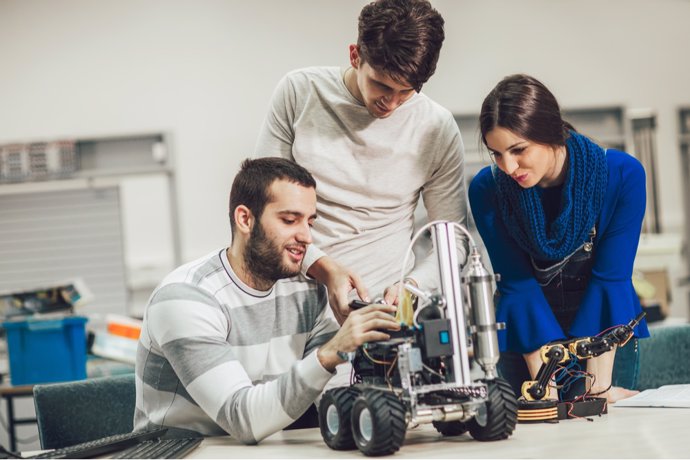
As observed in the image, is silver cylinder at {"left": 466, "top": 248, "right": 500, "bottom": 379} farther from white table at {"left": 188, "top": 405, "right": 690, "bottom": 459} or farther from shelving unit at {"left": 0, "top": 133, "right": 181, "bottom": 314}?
shelving unit at {"left": 0, "top": 133, "right": 181, "bottom": 314}

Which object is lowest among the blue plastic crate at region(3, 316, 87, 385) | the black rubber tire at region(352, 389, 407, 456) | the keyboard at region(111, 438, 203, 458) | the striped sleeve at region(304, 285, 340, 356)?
the blue plastic crate at region(3, 316, 87, 385)

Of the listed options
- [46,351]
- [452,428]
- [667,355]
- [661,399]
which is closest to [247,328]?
[452,428]

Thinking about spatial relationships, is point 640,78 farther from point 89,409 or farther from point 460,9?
point 89,409

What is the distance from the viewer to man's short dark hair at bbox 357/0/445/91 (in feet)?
5.52

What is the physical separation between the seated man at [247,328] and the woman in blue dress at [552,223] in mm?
412

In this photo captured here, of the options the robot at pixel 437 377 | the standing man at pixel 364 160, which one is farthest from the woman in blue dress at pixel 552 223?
the robot at pixel 437 377

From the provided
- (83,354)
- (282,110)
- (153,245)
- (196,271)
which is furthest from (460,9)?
(196,271)

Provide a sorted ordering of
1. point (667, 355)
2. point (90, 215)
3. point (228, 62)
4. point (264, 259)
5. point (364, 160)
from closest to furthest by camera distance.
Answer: point (264, 259)
point (364, 160)
point (667, 355)
point (90, 215)
point (228, 62)

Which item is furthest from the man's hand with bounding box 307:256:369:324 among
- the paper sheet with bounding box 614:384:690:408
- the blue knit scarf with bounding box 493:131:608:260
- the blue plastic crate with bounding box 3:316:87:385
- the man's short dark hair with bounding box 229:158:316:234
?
the blue plastic crate with bounding box 3:316:87:385

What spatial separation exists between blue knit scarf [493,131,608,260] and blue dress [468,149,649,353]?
0.04 metres

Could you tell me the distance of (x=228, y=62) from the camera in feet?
21.3

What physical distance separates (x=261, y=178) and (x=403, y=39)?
40 centimetres

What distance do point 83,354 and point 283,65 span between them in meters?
3.29

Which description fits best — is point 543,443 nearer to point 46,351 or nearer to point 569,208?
point 569,208
